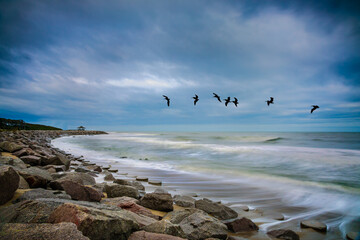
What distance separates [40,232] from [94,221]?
47cm

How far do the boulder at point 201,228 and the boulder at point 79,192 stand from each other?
1.65 metres

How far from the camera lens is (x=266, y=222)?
4258mm

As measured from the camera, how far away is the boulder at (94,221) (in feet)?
6.63

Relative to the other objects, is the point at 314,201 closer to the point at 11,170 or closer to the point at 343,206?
the point at 343,206

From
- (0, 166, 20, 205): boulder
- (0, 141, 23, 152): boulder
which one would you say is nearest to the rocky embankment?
(0, 166, 20, 205): boulder

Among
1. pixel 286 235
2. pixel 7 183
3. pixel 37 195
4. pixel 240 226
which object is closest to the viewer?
pixel 7 183

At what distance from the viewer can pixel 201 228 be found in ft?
10.1

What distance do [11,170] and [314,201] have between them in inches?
294

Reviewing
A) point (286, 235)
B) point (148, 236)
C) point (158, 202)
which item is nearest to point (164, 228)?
point (148, 236)


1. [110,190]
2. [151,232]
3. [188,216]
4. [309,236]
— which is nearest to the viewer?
[151,232]

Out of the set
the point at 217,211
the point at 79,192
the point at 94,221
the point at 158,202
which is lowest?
the point at 217,211

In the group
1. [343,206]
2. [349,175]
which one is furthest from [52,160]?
[349,175]

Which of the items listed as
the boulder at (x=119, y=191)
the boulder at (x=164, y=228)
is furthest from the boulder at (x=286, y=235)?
the boulder at (x=119, y=191)

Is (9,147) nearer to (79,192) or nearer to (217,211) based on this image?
(79,192)
